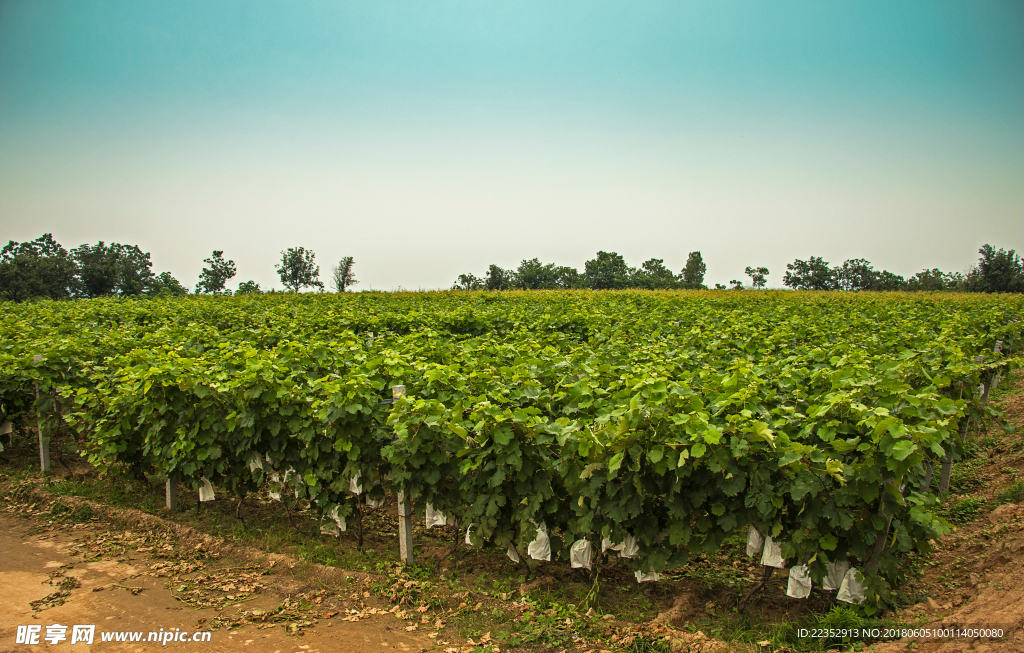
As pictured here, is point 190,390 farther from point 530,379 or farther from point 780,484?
point 780,484

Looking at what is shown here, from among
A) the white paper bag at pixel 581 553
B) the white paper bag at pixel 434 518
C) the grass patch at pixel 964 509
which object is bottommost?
the grass patch at pixel 964 509

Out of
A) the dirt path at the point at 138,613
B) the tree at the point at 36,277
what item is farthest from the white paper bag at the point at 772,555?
the tree at the point at 36,277

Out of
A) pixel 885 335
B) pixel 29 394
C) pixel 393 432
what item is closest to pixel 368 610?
pixel 393 432

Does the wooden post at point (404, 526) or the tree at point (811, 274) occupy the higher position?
the tree at point (811, 274)

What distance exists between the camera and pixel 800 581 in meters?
4.18

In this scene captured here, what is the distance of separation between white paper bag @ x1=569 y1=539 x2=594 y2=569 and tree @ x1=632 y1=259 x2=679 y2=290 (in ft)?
176

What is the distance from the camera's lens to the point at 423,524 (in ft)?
20.5

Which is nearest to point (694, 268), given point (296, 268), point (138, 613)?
point (296, 268)

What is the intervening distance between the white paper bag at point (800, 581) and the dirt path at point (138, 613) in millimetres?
2534

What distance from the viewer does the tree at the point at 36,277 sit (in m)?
50.5

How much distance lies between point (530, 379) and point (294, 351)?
2.83 meters

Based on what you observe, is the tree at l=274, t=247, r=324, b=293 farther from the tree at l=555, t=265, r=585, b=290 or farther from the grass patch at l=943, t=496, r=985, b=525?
the grass patch at l=943, t=496, r=985, b=525

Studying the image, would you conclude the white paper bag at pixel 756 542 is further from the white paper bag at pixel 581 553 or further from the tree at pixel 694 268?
the tree at pixel 694 268

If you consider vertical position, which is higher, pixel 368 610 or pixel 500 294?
pixel 500 294
